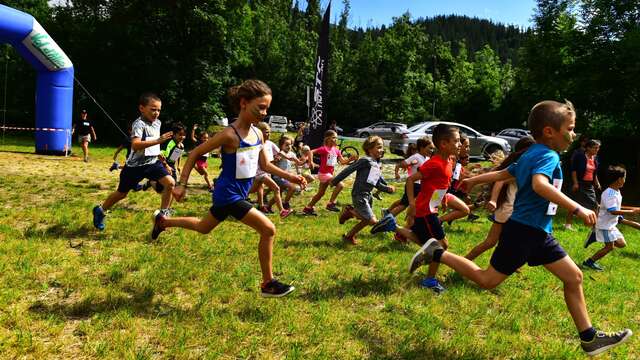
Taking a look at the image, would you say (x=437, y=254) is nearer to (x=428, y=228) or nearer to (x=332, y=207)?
(x=428, y=228)

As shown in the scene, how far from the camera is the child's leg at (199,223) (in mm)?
4711

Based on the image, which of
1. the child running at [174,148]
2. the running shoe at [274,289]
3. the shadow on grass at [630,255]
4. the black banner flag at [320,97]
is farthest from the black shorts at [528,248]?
the black banner flag at [320,97]

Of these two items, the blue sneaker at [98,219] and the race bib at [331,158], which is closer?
the blue sneaker at [98,219]

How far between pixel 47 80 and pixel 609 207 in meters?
19.1

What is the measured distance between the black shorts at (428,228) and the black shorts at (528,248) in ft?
5.20

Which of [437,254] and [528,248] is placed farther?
[437,254]

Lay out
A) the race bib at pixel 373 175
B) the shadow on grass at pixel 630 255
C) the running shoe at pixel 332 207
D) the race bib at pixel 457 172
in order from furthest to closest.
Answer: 1. the running shoe at pixel 332 207
2. the race bib at pixel 457 172
3. the shadow on grass at pixel 630 255
4. the race bib at pixel 373 175

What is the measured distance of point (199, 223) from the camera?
4.85 m

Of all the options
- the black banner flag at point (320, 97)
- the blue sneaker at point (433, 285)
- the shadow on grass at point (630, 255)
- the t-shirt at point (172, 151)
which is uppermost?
the black banner flag at point (320, 97)

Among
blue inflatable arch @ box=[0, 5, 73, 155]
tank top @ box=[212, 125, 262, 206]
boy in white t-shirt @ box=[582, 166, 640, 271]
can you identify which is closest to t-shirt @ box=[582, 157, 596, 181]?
boy in white t-shirt @ box=[582, 166, 640, 271]

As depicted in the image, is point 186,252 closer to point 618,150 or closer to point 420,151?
point 420,151

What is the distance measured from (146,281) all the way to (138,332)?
117cm

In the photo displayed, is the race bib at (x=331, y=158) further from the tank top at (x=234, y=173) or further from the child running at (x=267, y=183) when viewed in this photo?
the tank top at (x=234, y=173)

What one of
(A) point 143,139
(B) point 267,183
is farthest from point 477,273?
(B) point 267,183
